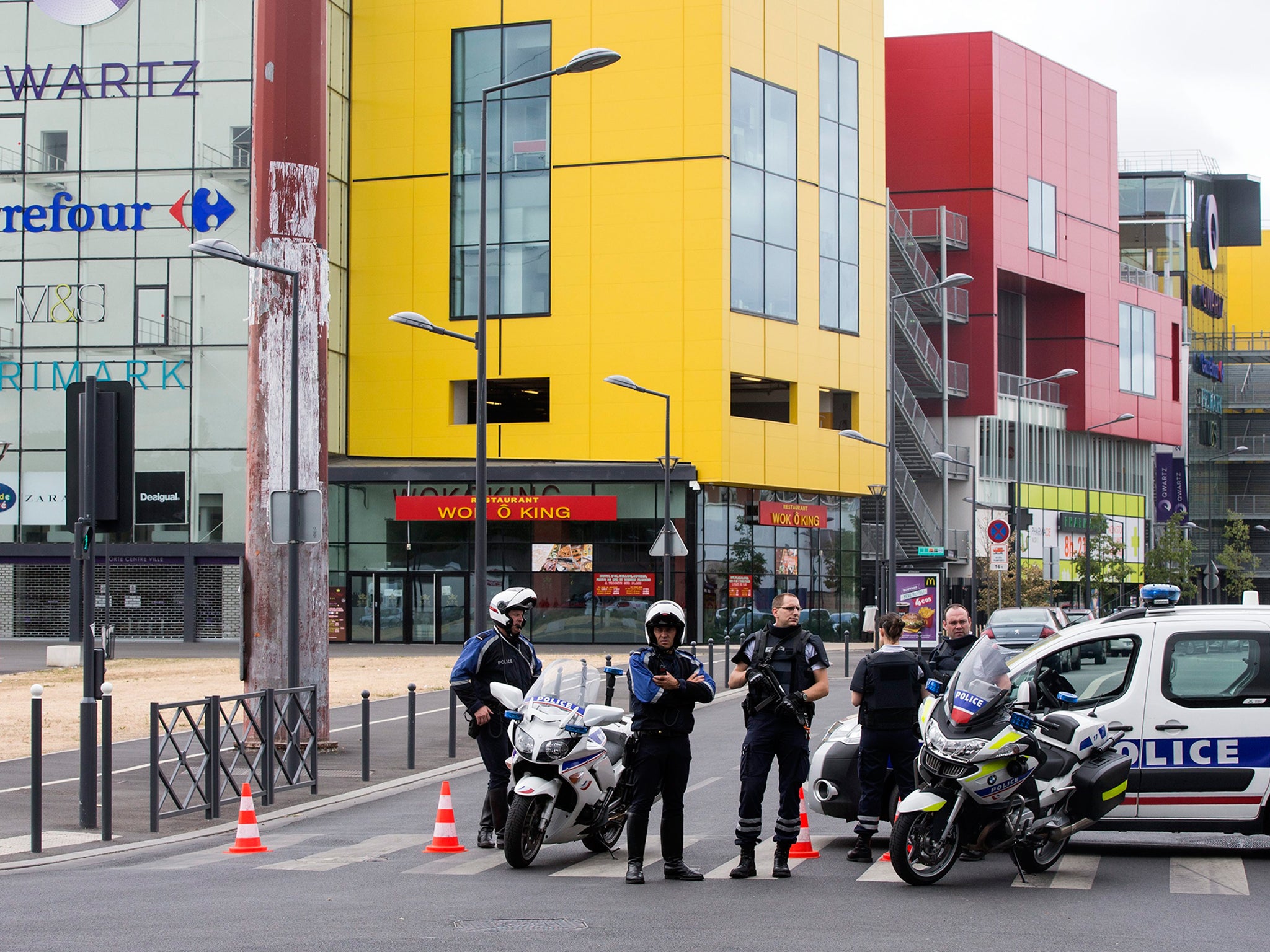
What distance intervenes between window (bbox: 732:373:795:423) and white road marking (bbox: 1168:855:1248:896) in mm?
39731

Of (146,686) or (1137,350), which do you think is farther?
(1137,350)

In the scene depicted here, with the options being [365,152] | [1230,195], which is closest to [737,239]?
[365,152]

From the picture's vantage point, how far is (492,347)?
4944 centimetres

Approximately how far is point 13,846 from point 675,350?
36635mm

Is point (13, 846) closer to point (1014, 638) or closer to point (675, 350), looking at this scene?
point (1014, 638)

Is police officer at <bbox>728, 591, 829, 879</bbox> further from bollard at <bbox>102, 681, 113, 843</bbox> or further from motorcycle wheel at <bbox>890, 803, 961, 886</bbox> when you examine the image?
bollard at <bbox>102, 681, 113, 843</bbox>

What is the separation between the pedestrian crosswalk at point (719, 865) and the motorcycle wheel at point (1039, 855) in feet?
0.21

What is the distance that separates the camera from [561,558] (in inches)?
1887

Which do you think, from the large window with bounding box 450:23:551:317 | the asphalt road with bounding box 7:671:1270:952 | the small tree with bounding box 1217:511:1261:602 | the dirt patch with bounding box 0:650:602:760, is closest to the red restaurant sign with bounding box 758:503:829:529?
the large window with bounding box 450:23:551:317

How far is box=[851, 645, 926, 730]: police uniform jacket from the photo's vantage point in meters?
10.8

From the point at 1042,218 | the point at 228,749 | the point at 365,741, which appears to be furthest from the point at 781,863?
the point at 1042,218

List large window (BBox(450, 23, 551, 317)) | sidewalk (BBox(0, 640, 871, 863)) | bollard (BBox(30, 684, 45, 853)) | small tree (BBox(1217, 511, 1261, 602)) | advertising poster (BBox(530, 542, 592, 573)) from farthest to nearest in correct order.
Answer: small tree (BBox(1217, 511, 1261, 602)), large window (BBox(450, 23, 551, 317)), advertising poster (BBox(530, 542, 592, 573)), sidewalk (BBox(0, 640, 871, 863)), bollard (BBox(30, 684, 45, 853))

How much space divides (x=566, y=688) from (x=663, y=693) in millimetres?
1067

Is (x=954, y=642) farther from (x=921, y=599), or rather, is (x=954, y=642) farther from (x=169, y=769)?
(x=921, y=599)
